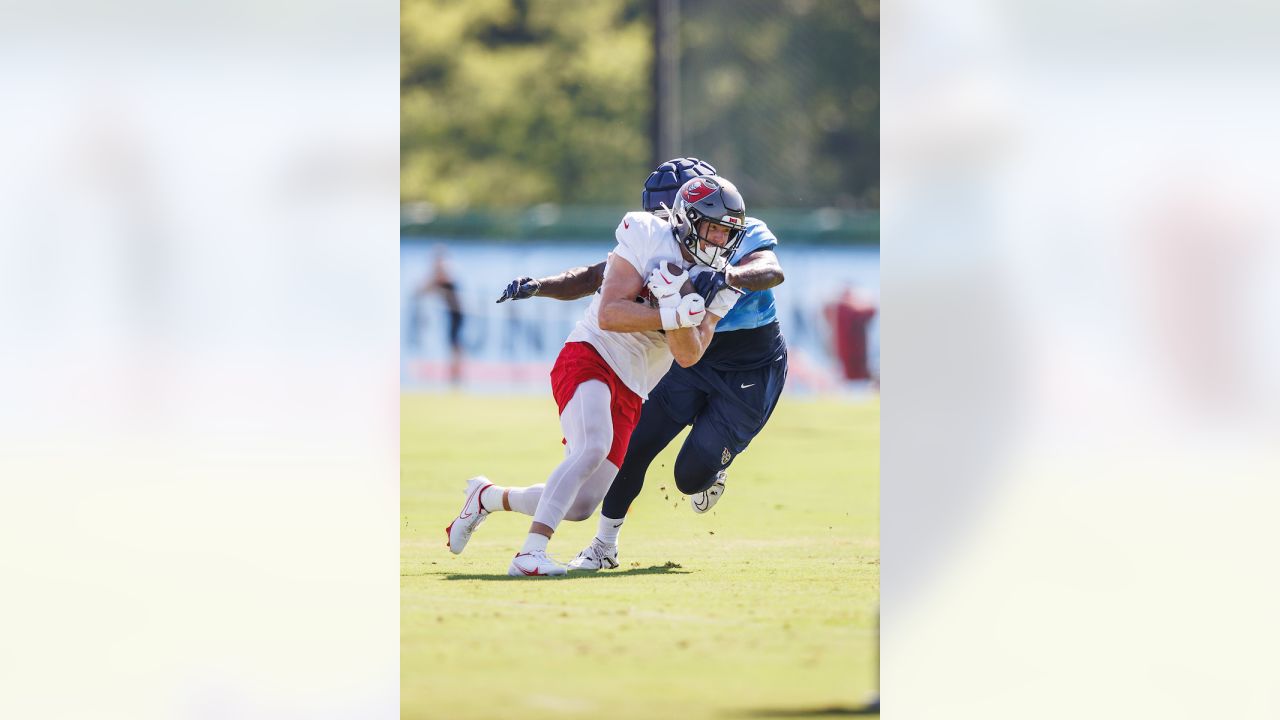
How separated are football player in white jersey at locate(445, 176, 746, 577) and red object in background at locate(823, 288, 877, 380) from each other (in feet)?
46.2

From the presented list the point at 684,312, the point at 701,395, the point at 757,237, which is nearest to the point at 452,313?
the point at 701,395

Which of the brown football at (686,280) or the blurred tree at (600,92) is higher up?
the blurred tree at (600,92)

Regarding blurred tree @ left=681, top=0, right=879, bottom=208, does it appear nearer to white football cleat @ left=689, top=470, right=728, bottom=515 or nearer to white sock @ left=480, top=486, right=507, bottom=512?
white football cleat @ left=689, top=470, right=728, bottom=515

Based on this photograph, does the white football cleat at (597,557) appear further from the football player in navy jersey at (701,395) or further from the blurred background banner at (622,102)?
the blurred background banner at (622,102)

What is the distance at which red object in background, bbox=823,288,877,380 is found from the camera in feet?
65.6

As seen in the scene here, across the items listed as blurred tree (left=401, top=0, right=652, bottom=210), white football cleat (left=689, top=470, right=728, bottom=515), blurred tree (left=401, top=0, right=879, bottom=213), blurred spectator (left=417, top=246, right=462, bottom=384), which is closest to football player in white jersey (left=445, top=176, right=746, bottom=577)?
white football cleat (left=689, top=470, right=728, bottom=515)

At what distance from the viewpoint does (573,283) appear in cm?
627

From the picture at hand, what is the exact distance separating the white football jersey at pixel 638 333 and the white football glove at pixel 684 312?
24 centimetres

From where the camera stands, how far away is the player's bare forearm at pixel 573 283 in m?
6.18

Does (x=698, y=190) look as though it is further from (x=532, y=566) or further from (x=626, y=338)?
(x=532, y=566)

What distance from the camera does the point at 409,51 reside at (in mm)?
29734

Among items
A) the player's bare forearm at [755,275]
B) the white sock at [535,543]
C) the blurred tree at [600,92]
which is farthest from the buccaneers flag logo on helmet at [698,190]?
the blurred tree at [600,92]
